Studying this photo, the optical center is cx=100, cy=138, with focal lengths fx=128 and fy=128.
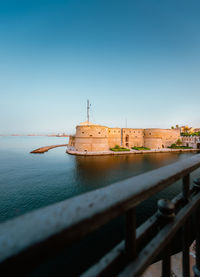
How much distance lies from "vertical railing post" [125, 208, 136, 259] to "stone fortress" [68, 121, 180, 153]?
3062cm

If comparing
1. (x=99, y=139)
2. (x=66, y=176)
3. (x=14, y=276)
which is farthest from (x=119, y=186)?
(x=99, y=139)

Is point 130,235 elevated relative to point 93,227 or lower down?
lower down

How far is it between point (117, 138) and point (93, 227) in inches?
1440

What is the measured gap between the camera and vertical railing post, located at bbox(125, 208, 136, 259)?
2.25 ft

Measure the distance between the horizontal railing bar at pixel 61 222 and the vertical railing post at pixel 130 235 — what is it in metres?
0.12

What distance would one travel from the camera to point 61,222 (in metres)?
0.42

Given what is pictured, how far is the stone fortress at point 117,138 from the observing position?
31.7 m

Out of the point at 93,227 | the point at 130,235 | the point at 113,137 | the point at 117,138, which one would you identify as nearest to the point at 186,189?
the point at 130,235

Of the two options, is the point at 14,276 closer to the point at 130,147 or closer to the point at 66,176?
the point at 66,176

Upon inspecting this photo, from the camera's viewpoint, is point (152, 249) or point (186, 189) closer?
point (152, 249)

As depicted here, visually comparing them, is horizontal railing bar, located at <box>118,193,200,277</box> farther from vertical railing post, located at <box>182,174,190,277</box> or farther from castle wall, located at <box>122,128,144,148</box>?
castle wall, located at <box>122,128,144,148</box>

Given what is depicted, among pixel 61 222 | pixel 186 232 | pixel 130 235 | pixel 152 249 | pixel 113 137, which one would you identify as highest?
pixel 113 137

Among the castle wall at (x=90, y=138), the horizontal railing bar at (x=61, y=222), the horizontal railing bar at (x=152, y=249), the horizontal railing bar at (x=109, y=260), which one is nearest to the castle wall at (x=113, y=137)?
the castle wall at (x=90, y=138)

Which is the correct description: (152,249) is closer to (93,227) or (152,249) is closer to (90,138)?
(93,227)
